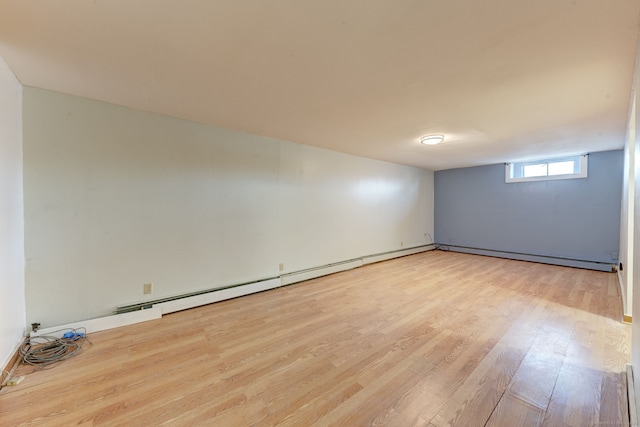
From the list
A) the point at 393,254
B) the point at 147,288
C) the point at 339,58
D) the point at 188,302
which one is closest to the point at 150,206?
the point at 147,288

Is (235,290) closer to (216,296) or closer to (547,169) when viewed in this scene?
(216,296)

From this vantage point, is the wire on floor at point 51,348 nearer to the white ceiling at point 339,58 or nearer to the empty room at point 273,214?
the empty room at point 273,214

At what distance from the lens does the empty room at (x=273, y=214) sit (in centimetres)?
147

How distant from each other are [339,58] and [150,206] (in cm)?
253

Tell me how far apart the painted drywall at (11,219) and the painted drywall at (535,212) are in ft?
25.7

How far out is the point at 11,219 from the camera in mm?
1990

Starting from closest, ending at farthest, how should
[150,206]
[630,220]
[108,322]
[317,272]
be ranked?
[108,322]
[630,220]
[150,206]
[317,272]

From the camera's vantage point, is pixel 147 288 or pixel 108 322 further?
pixel 147 288

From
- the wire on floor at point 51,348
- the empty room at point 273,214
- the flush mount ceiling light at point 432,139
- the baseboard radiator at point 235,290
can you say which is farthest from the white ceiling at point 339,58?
the wire on floor at point 51,348

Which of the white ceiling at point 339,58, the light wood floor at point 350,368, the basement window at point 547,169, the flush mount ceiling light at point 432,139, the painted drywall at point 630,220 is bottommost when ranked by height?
the light wood floor at point 350,368

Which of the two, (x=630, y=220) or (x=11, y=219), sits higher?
(x=11, y=219)

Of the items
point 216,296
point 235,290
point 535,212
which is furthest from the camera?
point 535,212

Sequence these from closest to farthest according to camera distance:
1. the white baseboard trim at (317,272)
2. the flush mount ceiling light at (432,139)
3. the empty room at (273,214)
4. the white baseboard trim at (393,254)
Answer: the empty room at (273,214) → the flush mount ceiling light at (432,139) → the white baseboard trim at (317,272) → the white baseboard trim at (393,254)

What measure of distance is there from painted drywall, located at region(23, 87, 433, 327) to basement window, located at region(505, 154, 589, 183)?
4.50 metres
